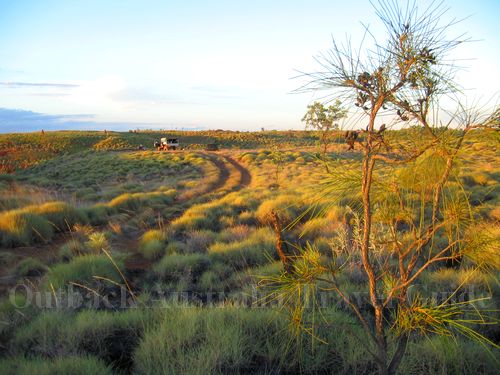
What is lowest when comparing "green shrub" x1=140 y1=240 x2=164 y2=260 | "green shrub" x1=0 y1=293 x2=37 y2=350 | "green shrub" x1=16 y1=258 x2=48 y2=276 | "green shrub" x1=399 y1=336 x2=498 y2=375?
"green shrub" x1=16 y1=258 x2=48 y2=276

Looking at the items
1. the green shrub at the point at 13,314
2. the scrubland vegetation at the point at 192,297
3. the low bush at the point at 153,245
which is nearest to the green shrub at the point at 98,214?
the scrubland vegetation at the point at 192,297

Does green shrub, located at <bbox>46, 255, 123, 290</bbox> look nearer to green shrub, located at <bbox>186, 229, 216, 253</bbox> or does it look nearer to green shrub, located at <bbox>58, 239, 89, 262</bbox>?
green shrub, located at <bbox>58, 239, 89, 262</bbox>

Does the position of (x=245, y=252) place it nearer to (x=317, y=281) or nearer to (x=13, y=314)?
(x=317, y=281)

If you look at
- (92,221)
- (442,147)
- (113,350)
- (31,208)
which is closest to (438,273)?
(442,147)

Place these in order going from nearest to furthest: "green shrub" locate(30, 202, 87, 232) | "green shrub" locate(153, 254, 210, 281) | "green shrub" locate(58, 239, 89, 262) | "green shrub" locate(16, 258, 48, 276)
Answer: "green shrub" locate(153, 254, 210, 281), "green shrub" locate(16, 258, 48, 276), "green shrub" locate(58, 239, 89, 262), "green shrub" locate(30, 202, 87, 232)

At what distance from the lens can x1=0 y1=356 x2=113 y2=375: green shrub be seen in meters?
3.10

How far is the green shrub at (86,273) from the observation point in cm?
575

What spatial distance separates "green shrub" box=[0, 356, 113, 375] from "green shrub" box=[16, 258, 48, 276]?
12.7ft

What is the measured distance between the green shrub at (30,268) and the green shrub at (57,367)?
386cm

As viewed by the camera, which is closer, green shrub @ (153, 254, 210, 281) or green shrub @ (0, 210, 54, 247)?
green shrub @ (153, 254, 210, 281)

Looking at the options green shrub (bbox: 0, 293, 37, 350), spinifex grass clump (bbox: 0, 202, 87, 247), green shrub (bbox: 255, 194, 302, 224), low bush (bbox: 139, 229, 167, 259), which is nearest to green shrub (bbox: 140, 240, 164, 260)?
low bush (bbox: 139, 229, 167, 259)

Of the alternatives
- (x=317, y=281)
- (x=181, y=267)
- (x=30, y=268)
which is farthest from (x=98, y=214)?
(x=317, y=281)

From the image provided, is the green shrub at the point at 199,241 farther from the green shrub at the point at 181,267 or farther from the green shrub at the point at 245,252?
the green shrub at the point at 181,267

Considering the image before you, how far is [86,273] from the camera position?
6066 mm
